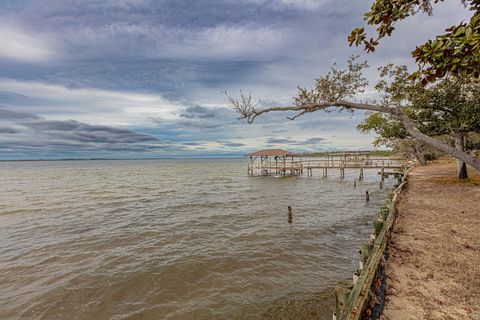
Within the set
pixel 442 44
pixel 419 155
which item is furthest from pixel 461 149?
pixel 419 155

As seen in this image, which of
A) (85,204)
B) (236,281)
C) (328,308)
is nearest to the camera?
(328,308)

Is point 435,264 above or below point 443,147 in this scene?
below

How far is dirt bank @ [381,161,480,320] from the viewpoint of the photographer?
396cm

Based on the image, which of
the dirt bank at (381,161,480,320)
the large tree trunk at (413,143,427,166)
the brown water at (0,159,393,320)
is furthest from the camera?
the large tree trunk at (413,143,427,166)

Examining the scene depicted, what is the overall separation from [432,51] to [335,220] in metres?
12.3

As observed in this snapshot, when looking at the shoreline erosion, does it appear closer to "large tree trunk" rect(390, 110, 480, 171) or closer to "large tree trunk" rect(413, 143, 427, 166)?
"large tree trunk" rect(390, 110, 480, 171)

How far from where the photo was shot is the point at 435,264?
5422 mm

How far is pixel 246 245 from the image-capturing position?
10094mm

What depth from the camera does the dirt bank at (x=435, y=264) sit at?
396 centimetres

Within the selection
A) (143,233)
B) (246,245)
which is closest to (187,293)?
(246,245)

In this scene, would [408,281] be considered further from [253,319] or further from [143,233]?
[143,233]

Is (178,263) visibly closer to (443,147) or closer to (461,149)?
(443,147)

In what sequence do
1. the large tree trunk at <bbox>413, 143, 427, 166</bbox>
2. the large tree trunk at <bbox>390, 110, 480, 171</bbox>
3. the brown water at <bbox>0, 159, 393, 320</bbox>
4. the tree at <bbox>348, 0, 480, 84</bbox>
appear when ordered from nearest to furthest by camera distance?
the tree at <bbox>348, 0, 480, 84</bbox>, the large tree trunk at <bbox>390, 110, 480, 171</bbox>, the brown water at <bbox>0, 159, 393, 320</bbox>, the large tree trunk at <bbox>413, 143, 427, 166</bbox>

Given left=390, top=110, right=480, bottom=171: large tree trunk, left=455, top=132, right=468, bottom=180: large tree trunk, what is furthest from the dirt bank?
left=455, top=132, right=468, bottom=180: large tree trunk
